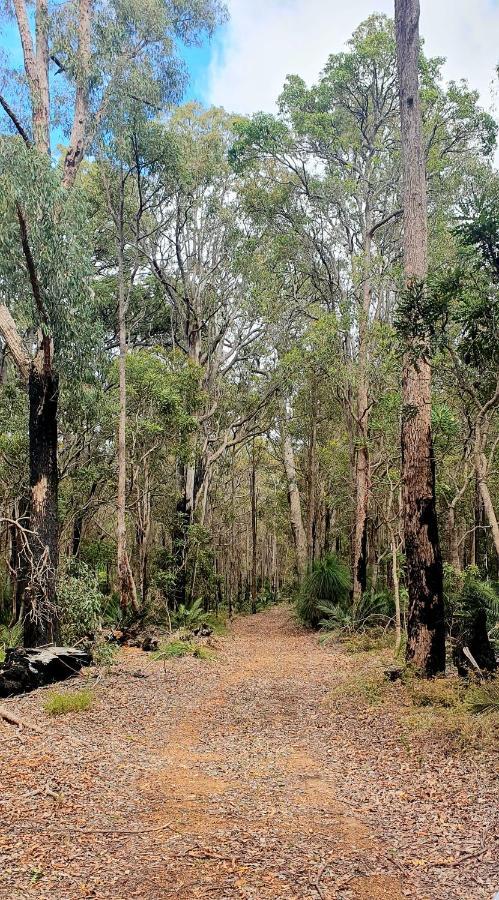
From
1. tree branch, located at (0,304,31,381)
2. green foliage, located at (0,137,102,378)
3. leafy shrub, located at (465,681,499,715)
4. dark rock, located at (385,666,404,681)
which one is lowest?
dark rock, located at (385,666,404,681)

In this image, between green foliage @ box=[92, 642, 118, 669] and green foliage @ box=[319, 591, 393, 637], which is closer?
green foliage @ box=[92, 642, 118, 669]

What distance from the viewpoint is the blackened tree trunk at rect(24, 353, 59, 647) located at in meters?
9.55

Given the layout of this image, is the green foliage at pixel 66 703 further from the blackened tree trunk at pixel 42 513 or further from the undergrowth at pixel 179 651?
the undergrowth at pixel 179 651

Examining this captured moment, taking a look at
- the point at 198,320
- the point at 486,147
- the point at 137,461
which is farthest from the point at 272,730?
the point at 486,147

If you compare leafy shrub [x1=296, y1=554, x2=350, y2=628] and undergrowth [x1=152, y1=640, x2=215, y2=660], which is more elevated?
leafy shrub [x1=296, y1=554, x2=350, y2=628]

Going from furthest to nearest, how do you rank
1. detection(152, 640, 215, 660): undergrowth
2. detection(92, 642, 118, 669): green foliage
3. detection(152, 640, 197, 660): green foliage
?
detection(152, 640, 215, 660): undergrowth
detection(152, 640, 197, 660): green foliage
detection(92, 642, 118, 669): green foliage

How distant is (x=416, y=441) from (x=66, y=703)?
5586mm

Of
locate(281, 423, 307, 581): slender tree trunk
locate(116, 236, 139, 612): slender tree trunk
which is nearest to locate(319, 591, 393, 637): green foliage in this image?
locate(116, 236, 139, 612): slender tree trunk

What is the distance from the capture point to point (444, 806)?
4516 millimetres

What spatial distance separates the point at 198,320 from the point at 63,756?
1586 cm

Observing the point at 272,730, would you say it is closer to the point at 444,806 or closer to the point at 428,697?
the point at 428,697

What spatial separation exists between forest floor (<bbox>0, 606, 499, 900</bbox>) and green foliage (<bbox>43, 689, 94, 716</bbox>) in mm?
123

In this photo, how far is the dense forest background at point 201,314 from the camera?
9773 mm

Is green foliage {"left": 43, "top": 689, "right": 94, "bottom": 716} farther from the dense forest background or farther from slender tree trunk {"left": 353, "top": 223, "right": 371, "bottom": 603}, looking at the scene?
slender tree trunk {"left": 353, "top": 223, "right": 371, "bottom": 603}
